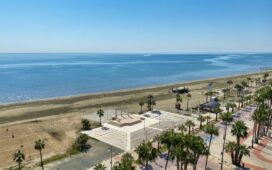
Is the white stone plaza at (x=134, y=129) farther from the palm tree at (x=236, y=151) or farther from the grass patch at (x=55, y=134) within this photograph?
the palm tree at (x=236, y=151)

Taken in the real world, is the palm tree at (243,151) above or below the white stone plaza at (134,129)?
above

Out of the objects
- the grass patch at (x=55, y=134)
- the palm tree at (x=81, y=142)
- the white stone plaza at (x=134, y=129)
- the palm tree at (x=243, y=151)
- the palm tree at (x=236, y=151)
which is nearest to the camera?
the palm tree at (x=243, y=151)

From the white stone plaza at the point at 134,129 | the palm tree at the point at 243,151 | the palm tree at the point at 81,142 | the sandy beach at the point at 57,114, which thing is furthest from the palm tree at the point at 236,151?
the sandy beach at the point at 57,114

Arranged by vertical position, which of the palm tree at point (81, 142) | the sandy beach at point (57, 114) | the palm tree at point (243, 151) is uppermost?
the palm tree at point (243, 151)

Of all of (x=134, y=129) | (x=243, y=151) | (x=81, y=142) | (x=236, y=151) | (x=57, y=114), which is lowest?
(x=57, y=114)

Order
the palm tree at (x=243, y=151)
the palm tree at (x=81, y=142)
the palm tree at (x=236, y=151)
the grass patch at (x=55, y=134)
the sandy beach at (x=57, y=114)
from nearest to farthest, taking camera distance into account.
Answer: the palm tree at (x=243, y=151), the palm tree at (x=236, y=151), the palm tree at (x=81, y=142), the sandy beach at (x=57, y=114), the grass patch at (x=55, y=134)

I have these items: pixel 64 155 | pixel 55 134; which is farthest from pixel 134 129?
pixel 64 155

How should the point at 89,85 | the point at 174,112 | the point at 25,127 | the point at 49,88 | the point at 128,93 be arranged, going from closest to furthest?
the point at 25,127 → the point at 174,112 → the point at 128,93 → the point at 49,88 → the point at 89,85

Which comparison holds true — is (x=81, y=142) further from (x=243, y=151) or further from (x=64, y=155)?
(x=243, y=151)

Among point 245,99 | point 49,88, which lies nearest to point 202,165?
point 245,99

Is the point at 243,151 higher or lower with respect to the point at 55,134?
higher

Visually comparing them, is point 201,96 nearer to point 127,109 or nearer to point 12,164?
point 127,109
